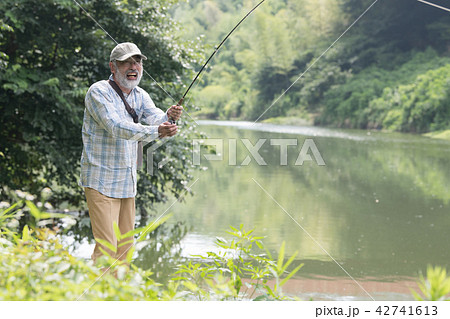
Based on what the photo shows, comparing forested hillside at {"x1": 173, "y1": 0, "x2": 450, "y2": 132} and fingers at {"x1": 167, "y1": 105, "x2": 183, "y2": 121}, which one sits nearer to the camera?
fingers at {"x1": 167, "y1": 105, "x2": 183, "y2": 121}

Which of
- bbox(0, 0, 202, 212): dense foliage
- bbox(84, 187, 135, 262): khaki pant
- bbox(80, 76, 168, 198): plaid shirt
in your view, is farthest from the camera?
bbox(0, 0, 202, 212): dense foliage

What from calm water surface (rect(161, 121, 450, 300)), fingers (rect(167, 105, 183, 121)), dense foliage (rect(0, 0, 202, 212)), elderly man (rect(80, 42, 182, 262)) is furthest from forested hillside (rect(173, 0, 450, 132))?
elderly man (rect(80, 42, 182, 262))

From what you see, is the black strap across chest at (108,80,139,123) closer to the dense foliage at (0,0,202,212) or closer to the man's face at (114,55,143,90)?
the man's face at (114,55,143,90)

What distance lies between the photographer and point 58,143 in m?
7.55

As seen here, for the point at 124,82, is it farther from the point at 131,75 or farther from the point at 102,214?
the point at 102,214

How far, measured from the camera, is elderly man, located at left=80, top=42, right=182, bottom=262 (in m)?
2.88

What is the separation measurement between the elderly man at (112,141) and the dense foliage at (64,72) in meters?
4.03

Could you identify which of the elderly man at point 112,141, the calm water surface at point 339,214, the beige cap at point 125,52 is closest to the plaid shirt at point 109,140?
the elderly man at point 112,141

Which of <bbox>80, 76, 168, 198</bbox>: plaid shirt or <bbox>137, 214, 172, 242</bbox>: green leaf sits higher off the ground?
<bbox>80, 76, 168, 198</bbox>: plaid shirt

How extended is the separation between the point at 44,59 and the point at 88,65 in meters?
0.55

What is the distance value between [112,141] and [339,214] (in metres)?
7.69

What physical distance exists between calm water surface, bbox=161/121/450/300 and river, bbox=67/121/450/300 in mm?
12

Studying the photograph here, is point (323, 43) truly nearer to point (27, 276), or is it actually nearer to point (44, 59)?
point (44, 59)

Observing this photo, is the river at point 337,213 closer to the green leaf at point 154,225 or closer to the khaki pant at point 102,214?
the khaki pant at point 102,214
